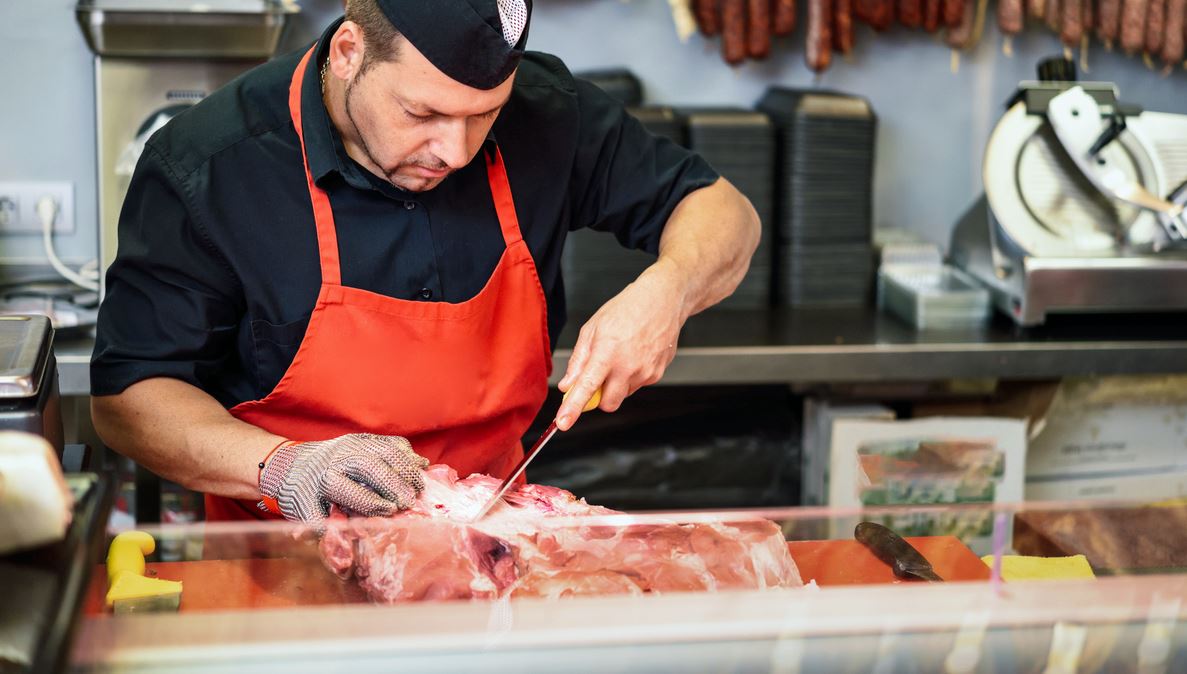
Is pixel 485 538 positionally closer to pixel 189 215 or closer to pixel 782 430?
pixel 189 215

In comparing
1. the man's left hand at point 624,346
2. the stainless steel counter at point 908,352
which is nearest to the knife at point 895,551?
the man's left hand at point 624,346

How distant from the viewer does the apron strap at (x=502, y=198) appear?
2113 mm

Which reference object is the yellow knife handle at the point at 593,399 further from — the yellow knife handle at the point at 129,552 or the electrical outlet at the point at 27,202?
the electrical outlet at the point at 27,202

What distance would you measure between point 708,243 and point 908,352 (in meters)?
1.09

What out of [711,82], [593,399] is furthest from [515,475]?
[711,82]

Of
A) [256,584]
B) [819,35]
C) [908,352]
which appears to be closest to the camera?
[256,584]

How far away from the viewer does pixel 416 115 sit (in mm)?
1795

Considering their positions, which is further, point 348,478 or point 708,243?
point 708,243

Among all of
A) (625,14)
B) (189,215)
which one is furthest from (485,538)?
(625,14)

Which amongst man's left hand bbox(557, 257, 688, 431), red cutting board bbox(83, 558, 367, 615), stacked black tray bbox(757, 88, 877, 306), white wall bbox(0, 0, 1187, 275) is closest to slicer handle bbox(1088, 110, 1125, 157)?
stacked black tray bbox(757, 88, 877, 306)

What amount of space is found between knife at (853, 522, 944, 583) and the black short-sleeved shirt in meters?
0.82

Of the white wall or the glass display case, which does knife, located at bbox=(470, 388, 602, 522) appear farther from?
the white wall

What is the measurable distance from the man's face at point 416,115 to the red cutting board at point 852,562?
75 centimetres

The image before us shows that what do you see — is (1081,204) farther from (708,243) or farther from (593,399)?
(593,399)
